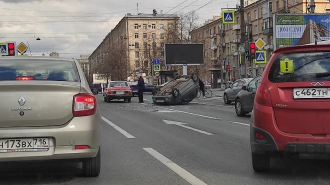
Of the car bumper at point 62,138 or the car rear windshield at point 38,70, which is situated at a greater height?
the car rear windshield at point 38,70

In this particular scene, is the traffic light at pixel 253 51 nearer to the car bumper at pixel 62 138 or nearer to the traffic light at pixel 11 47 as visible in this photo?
the traffic light at pixel 11 47

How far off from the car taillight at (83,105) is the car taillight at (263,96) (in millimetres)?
2106

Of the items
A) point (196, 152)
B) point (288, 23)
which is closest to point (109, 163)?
point (196, 152)

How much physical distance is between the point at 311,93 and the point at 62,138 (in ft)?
9.96

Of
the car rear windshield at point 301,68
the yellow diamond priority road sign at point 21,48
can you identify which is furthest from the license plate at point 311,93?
the yellow diamond priority road sign at point 21,48

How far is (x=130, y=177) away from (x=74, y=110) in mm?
1287

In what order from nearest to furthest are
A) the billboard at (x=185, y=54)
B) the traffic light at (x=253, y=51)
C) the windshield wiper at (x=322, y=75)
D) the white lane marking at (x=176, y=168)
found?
the windshield wiper at (x=322, y=75) < the white lane marking at (x=176, y=168) < the traffic light at (x=253, y=51) < the billboard at (x=185, y=54)

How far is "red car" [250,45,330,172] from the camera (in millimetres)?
5395

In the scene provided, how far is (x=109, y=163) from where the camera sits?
7098mm

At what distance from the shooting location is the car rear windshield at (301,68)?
5545mm

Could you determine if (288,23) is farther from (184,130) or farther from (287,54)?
(287,54)

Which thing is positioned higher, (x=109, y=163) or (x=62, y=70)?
(x=62, y=70)

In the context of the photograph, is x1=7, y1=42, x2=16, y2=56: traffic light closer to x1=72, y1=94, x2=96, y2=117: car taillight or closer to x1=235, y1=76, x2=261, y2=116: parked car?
x1=235, y1=76, x2=261, y2=116: parked car

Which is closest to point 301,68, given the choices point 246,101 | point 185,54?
point 246,101
